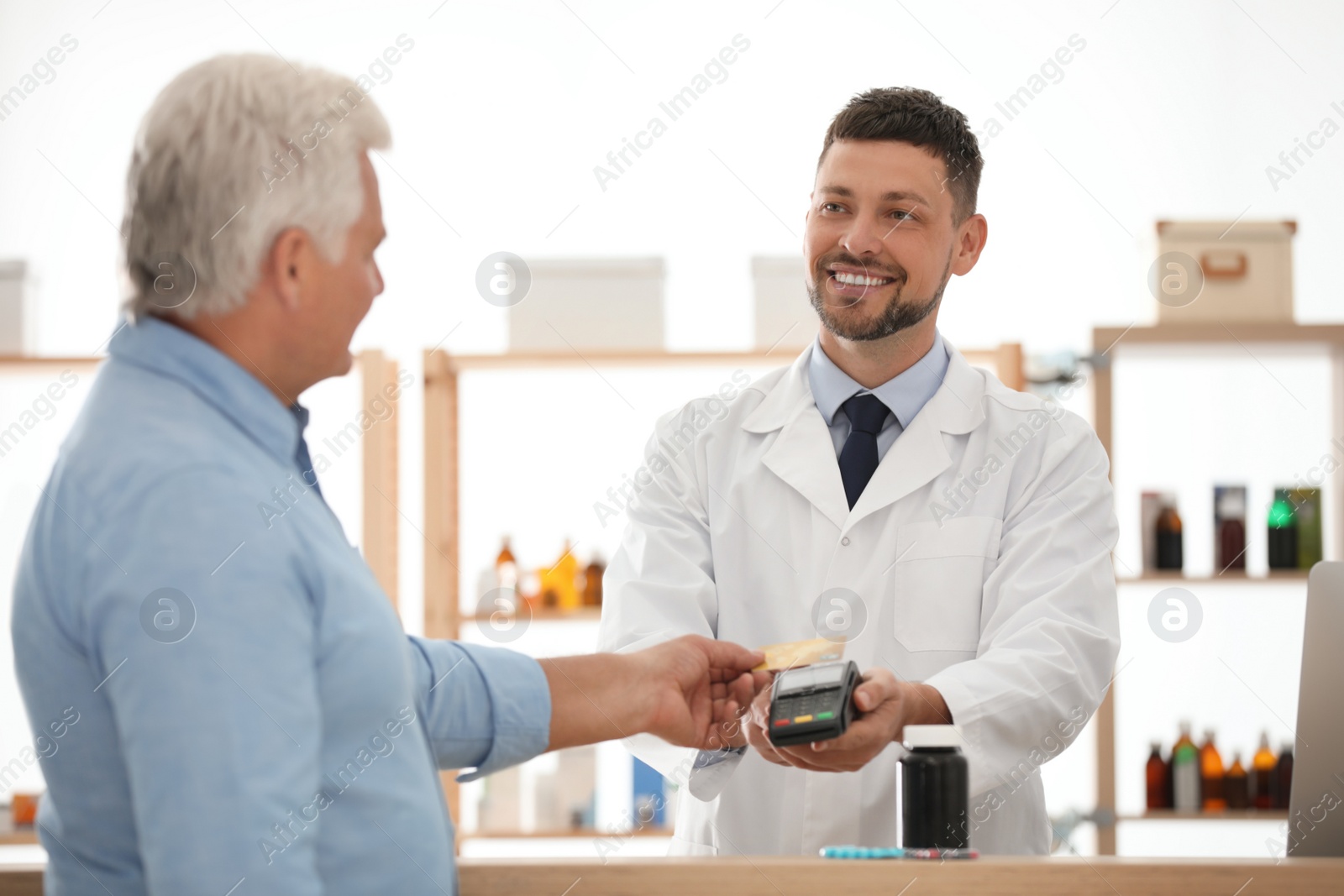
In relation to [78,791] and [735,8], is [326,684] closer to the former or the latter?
[78,791]

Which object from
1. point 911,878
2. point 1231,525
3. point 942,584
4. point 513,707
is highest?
point 1231,525

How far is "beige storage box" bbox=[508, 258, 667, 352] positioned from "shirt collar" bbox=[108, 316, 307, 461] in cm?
208

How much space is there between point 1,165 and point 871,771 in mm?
3179

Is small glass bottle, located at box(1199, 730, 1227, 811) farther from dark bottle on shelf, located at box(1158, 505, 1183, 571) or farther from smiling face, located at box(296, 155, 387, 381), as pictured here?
smiling face, located at box(296, 155, 387, 381)

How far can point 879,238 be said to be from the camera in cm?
184

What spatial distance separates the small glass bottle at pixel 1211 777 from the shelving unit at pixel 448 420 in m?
1.04

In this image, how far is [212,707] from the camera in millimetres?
731

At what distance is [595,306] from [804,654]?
174 cm

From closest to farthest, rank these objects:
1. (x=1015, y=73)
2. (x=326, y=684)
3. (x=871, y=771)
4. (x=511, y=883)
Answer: (x=326, y=684)
(x=511, y=883)
(x=871, y=771)
(x=1015, y=73)

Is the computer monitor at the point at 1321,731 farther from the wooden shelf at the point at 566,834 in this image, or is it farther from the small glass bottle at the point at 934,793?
the wooden shelf at the point at 566,834

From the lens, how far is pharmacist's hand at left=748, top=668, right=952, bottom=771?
141cm

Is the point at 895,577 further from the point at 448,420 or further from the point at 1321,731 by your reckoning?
the point at 448,420

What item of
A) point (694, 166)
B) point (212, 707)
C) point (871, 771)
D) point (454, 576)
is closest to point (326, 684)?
point (212, 707)

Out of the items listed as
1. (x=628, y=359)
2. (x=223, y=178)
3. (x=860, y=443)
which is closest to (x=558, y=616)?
(x=628, y=359)
